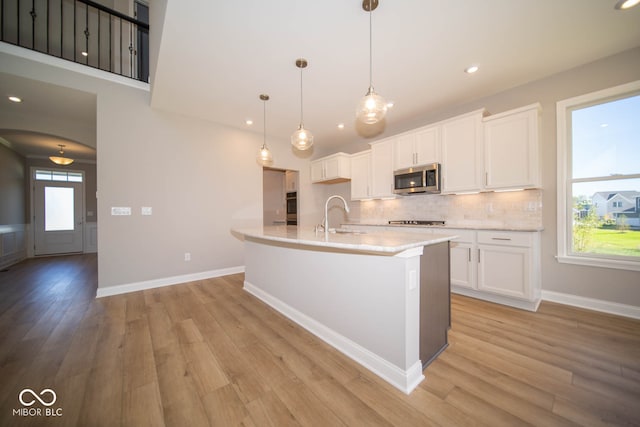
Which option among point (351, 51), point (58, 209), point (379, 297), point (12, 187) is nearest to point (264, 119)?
point (351, 51)

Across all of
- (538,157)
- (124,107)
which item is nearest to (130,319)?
(124,107)

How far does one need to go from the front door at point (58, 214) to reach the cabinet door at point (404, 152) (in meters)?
8.51

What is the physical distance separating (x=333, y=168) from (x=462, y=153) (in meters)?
2.36

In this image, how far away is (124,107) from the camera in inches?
Result: 127

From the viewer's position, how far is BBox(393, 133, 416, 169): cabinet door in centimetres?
361

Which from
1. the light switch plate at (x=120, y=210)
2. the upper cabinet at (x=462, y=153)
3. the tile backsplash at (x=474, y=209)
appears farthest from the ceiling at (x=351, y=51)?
the light switch plate at (x=120, y=210)

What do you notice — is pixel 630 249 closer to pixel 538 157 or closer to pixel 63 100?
pixel 538 157

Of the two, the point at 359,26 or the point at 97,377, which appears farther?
the point at 359,26

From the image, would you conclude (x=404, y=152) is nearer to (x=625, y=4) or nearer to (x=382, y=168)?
(x=382, y=168)

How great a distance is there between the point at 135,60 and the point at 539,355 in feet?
21.4

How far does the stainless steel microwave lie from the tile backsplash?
15.3 inches

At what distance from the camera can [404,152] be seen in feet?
12.2

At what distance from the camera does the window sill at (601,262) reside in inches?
89.9

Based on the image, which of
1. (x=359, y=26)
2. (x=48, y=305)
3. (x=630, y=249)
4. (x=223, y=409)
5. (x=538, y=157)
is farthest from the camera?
(x=48, y=305)
